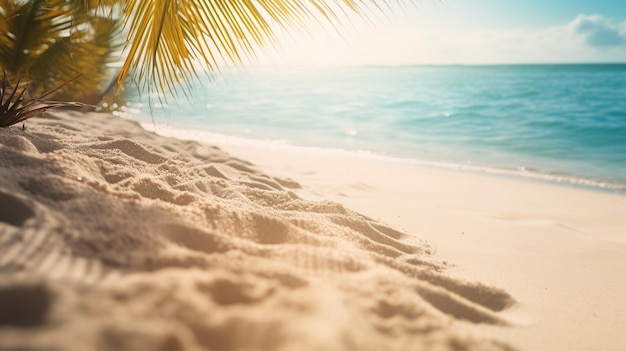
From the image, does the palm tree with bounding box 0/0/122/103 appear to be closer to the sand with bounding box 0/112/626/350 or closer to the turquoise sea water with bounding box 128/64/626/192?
the sand with bounding box 0/112/626/350

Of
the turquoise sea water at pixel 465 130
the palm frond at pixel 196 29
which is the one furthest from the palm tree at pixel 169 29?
the turquoise sea water at pixel 465 130

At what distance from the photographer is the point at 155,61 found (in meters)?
2.42

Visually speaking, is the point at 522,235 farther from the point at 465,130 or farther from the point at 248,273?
the point at 465,130

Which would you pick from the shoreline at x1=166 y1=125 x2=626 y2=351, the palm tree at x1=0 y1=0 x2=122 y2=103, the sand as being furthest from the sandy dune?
the palm tree at x1=0 y1=0 x2=122 y2=103

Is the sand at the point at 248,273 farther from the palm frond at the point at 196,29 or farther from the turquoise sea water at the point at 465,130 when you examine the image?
the turquoise sea water at the point at 465,130

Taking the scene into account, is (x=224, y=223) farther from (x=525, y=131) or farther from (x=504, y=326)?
(x=525, y=131)

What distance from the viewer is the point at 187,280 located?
933 mm

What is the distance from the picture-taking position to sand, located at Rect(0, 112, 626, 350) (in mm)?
787

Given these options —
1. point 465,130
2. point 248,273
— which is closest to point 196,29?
point 248,273

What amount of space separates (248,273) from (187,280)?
0.49ft

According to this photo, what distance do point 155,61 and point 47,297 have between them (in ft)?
6.11

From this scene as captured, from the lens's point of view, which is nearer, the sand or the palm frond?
the sand

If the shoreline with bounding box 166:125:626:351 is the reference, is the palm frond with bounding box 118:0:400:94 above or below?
above

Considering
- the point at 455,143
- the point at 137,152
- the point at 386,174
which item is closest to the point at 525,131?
the point at 455,143
